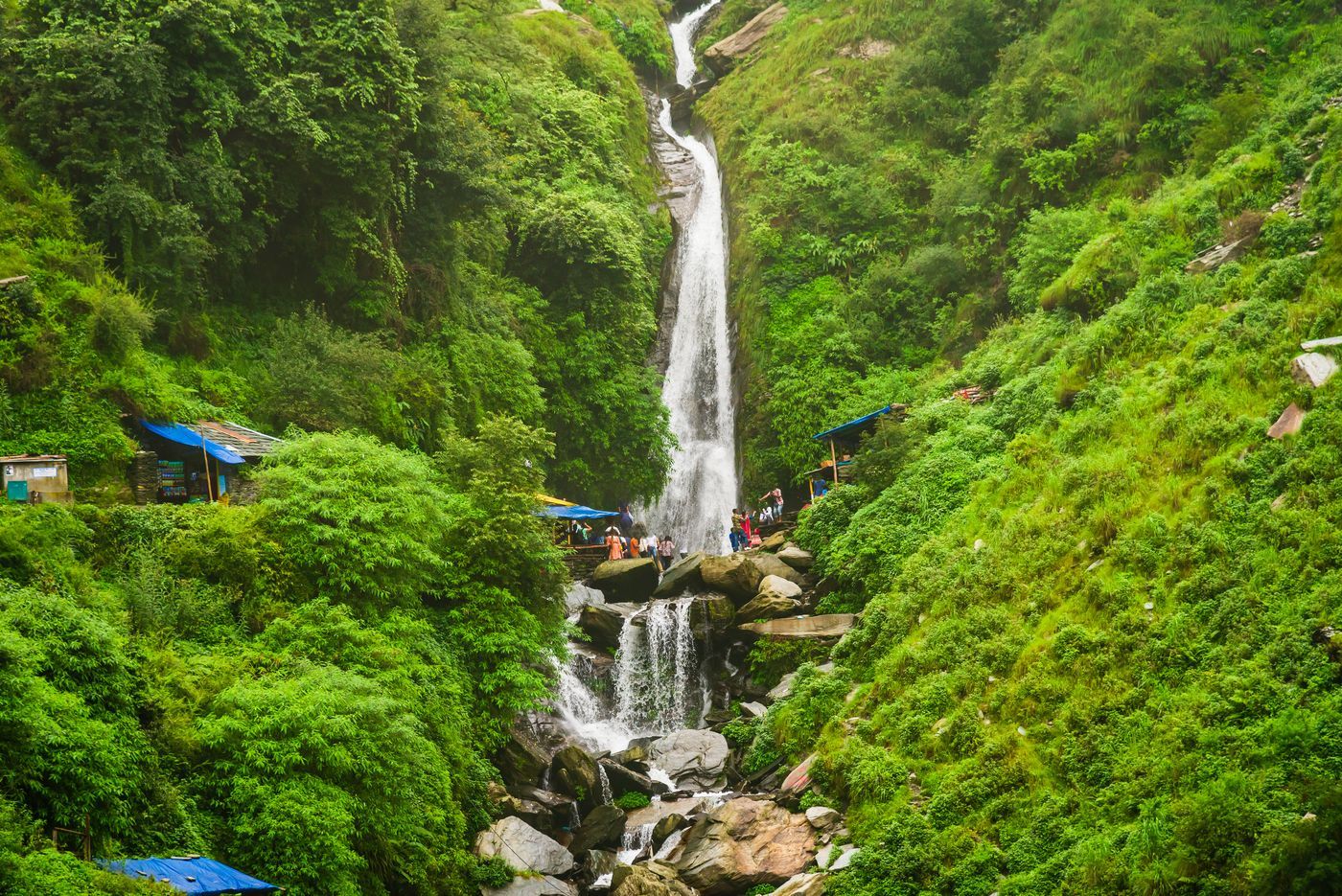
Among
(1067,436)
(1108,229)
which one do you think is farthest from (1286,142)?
(1067,436)

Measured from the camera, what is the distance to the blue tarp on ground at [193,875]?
455 inches

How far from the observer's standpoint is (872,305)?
1560 inches

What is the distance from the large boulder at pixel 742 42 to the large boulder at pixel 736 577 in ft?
127

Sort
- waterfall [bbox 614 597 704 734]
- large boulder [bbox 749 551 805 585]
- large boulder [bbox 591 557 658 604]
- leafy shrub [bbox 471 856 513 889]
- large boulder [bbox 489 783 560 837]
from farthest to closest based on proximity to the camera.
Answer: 1. large boulder [bbox 591 557 658 604]
2. large boulder [bbox 749 551 805 585]
3. waterfall [bbox 614 597 704 734]
4. large boulder [bbox 489 783 560 837]
5. leafy shrub [bbox 471 856 513 889]

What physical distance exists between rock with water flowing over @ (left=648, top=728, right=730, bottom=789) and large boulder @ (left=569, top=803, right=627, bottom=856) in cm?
213

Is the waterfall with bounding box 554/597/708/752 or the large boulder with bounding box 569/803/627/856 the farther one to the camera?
the waterfall with bounding box 554/597/708/752

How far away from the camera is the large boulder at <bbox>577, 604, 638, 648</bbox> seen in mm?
27359

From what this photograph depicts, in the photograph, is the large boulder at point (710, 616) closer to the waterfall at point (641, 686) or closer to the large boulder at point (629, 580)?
the waterfall at point (641, 686)

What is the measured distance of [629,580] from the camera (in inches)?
1175

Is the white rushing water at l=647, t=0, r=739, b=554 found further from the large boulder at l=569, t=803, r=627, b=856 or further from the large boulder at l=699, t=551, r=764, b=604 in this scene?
the large boulder at l=569, t=803, r=627, b=856

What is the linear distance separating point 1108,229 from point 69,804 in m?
27.9

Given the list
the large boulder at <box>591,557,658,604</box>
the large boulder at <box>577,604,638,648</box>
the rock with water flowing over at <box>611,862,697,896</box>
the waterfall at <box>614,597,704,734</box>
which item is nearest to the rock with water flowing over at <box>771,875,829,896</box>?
the rock with water flowing over at <box>611,862,697,896</box>

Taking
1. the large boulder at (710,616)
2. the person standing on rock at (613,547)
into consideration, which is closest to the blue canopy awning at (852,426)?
the large boulder at (710,616)

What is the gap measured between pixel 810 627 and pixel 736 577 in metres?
3.37
